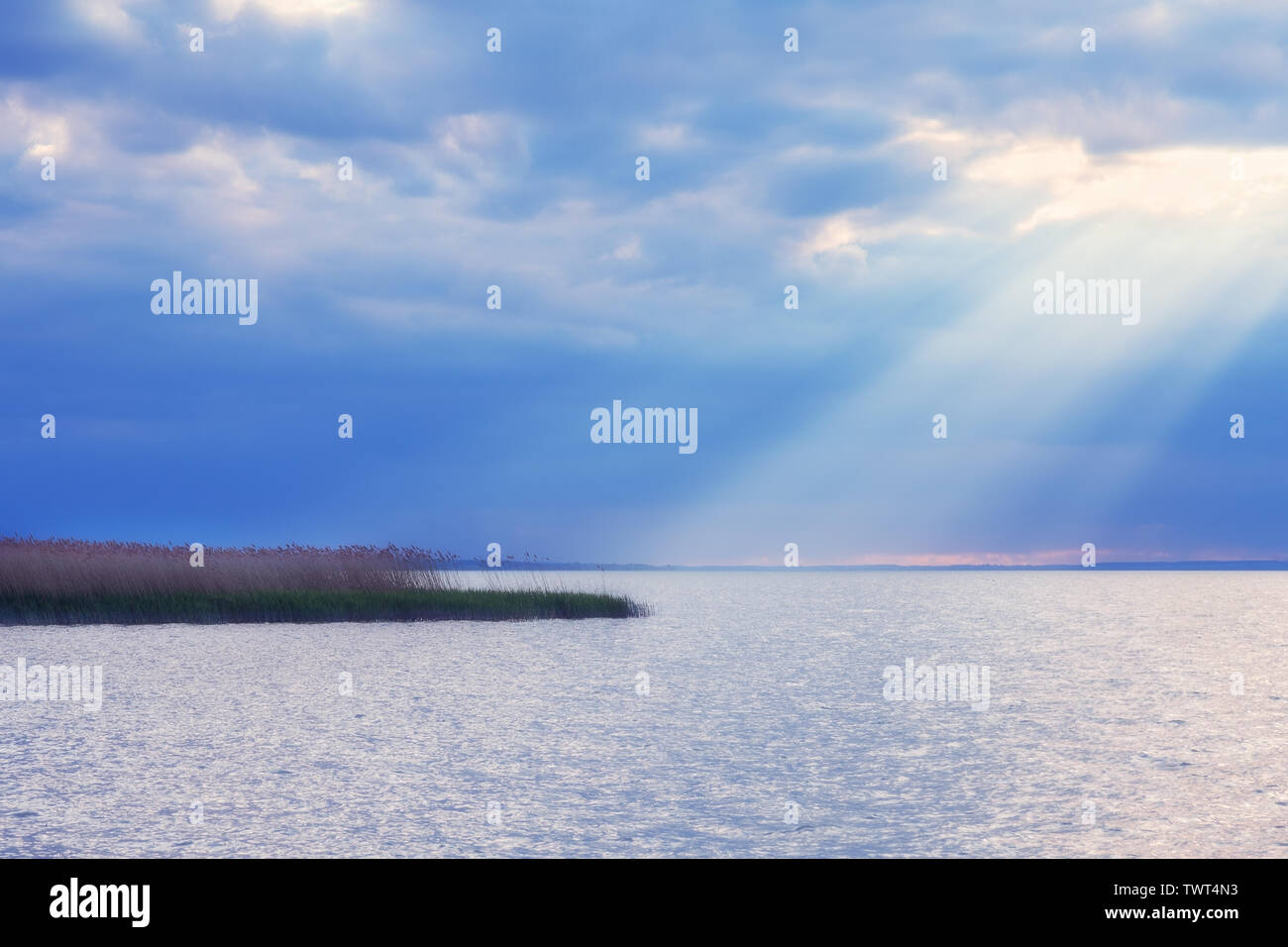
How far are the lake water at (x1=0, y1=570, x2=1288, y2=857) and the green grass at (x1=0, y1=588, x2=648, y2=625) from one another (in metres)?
1.06

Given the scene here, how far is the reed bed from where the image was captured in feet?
102

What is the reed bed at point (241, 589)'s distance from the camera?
30.9 m

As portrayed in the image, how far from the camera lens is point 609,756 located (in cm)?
1479

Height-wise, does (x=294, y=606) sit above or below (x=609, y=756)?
above

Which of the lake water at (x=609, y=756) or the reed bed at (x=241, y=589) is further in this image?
the reed bed at (x=241, y=589)

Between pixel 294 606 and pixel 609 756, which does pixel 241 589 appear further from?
pixel 609 756

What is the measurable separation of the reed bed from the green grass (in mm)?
32

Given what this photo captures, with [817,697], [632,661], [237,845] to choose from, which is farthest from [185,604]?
[237,845]

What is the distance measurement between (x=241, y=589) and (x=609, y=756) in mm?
23101

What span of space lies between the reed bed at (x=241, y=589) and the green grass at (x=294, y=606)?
32 mm

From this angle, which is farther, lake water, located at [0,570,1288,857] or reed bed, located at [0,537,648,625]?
reed bed, located at [0,537,648,625]

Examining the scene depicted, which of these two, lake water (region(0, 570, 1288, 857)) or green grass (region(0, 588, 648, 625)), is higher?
green grass (region(0, 588, 648, 625))

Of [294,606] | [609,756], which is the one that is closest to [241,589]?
[294,606]

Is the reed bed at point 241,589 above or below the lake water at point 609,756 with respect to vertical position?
above
